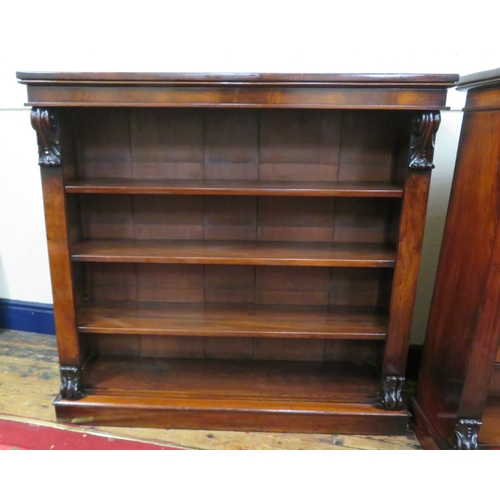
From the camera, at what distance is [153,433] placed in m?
1.37

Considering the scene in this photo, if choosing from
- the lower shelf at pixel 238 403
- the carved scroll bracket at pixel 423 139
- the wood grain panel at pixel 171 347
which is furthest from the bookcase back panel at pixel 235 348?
the carved scroll bracket at pixel 423 139

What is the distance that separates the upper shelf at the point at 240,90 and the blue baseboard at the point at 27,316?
44.2 inches

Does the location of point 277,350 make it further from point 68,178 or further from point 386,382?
point 68,178

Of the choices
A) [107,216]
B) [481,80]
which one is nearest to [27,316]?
[107,216]

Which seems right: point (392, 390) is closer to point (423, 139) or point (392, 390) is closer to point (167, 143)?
point (423, 139)

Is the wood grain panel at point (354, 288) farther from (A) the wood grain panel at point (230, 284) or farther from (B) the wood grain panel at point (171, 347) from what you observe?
(B) the wood grain panel at point (171, 347)

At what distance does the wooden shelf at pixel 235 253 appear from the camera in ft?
4.26

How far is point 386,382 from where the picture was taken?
136cm

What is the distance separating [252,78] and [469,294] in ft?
2.91

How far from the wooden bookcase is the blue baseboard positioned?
451 millimetres

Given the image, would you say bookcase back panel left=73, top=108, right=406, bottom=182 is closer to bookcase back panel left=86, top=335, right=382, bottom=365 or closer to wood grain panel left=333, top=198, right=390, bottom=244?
wood grain panel left=333, top=198, right=390, bottom=244

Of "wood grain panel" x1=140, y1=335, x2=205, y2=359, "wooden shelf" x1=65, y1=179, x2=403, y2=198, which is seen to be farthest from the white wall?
"wood grain panel" x1=140, y1=335, x2=205, y2=359
